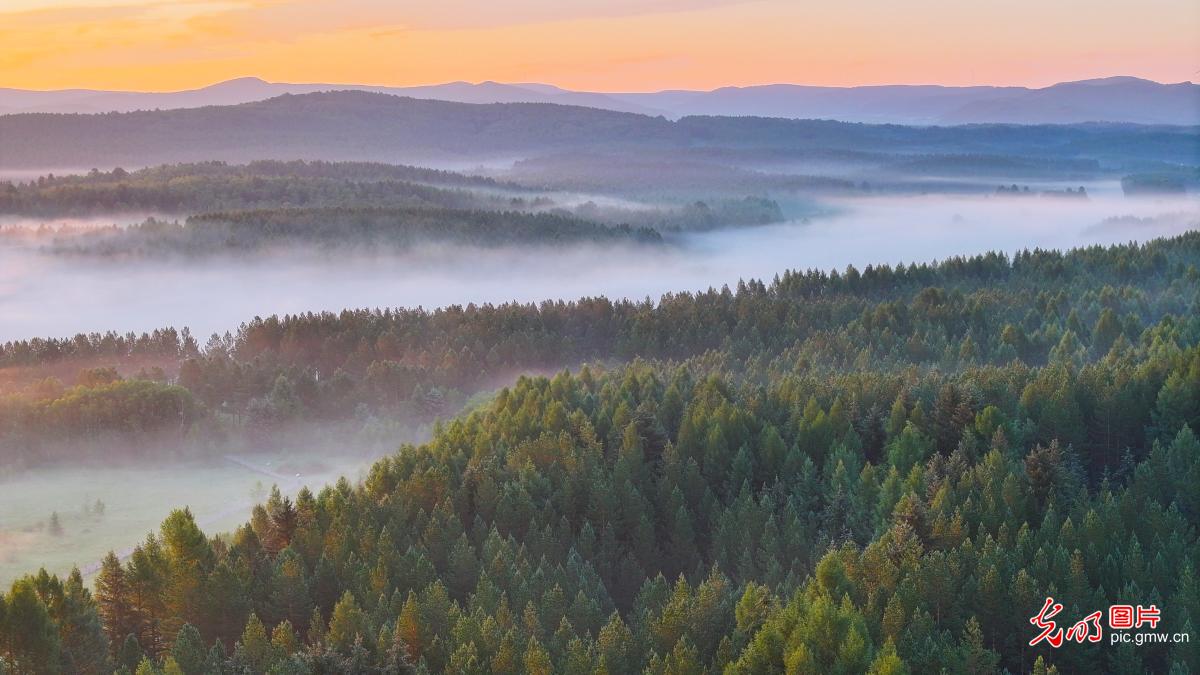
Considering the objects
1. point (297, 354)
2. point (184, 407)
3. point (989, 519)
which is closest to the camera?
point (989, 519)

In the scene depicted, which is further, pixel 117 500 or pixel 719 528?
pixel 117 500

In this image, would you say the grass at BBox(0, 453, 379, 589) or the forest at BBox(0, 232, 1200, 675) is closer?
the forest at BBox(0, 232, 1200, 675)

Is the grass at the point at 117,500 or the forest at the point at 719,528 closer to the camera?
the forest at the point at 719,528

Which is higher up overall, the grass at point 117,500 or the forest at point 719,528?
the forest at point 719,528

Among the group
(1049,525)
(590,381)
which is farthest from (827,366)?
(1049,525)

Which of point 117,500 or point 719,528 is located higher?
point 719,528

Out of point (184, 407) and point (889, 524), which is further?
point (184, 407)

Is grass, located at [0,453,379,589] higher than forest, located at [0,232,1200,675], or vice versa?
forest, located at [0,232,1200,675]

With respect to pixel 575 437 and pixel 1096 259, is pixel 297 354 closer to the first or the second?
pixel 575 437
